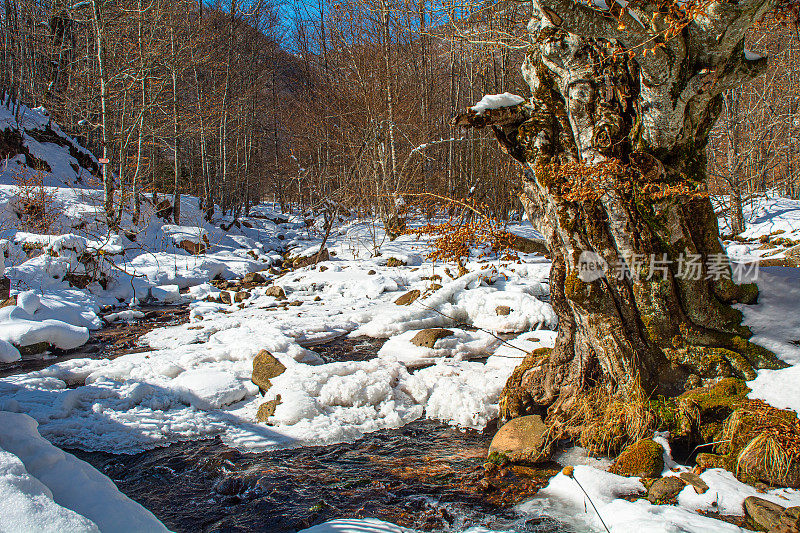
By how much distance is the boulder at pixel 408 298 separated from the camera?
10.1m

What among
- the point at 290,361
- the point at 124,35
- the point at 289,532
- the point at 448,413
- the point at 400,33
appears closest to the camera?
the point at 289,532

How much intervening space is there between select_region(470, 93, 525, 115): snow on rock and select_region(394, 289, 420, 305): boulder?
6029 millimetres

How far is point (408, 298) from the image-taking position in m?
10.2

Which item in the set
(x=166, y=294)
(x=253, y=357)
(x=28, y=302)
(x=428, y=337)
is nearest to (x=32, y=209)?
(x=166, y=294)

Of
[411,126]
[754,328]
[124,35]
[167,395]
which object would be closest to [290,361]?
[167,395]

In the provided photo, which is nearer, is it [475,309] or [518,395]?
[518,395]

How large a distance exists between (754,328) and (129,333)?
9430mm

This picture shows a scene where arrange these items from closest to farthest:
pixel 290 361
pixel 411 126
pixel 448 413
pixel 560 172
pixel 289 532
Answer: pixel 289 532
pixel 560 172
pixel 448 413
pixel 290 361
pixel 411 126

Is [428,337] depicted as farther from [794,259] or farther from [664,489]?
[794,259]

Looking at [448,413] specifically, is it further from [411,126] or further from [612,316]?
[411,126]

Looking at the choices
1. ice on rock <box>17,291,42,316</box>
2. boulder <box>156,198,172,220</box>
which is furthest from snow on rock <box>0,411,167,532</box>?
boulder <box>156,198,172,220</box>

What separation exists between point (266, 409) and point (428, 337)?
3.01 m

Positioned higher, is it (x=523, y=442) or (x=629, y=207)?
(x=629, y=207)

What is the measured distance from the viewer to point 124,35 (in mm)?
16359
